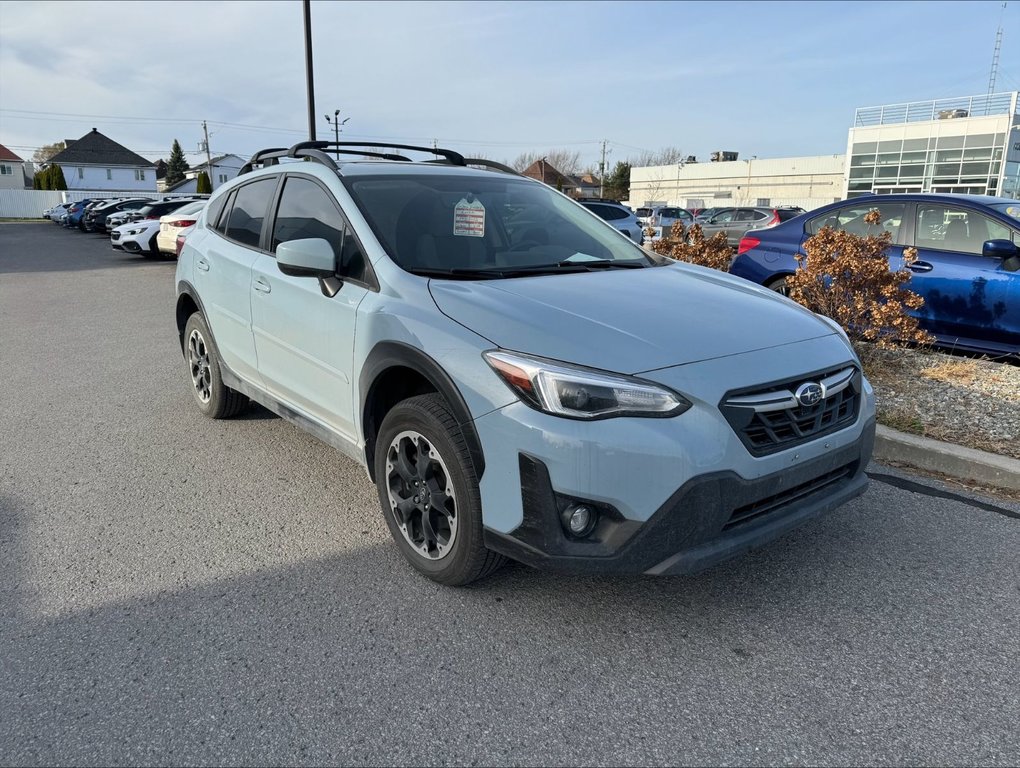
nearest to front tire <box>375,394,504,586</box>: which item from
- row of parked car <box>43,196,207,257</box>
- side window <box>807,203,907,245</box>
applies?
side window <box>807,203,907,245</box>

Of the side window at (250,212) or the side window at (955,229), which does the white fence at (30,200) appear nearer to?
the side window at (250,212)

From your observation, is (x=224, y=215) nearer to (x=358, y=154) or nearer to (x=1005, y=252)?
(x=358, y=154)

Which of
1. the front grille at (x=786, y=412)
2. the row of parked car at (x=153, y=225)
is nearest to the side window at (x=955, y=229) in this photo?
the front grille at (x=786, y=412)

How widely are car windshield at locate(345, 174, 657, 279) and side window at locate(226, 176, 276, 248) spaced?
0.98 m

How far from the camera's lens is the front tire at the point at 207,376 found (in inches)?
201

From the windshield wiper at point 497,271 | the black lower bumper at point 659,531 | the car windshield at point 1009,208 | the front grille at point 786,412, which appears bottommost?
the black lower bumper at point 659,531

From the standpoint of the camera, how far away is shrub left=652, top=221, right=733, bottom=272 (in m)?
7.64

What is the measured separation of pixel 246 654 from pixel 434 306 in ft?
4.92

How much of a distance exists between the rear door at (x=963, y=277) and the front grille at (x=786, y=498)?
4180mm

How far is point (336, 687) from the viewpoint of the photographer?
2.52 meters

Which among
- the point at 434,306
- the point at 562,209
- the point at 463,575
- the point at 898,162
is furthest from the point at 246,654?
the point at 898,162

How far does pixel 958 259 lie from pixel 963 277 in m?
0.20

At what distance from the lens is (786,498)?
284 cm

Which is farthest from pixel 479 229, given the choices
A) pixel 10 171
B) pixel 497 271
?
pixel 10 171
